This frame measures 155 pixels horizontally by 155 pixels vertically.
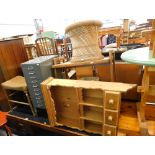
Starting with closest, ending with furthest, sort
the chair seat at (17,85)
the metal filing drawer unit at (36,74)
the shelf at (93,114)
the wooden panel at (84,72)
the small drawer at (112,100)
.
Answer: the small drawer at (112,100) → the shelf at (93,114) → the metal filing drawer unit at (36,74) → the chair seat at (17,85) → the wooden panel at (84,72)

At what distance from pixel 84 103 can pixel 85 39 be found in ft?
2.05

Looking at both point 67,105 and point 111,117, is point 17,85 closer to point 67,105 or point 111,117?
point 67,105

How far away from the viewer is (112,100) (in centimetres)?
111

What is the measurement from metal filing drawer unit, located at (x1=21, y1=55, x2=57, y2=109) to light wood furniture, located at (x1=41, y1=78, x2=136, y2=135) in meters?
0.18

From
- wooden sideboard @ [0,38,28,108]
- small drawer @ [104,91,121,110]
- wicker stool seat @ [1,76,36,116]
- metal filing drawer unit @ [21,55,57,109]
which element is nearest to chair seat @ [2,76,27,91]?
wicker stool seat @ [1,76,36,116]

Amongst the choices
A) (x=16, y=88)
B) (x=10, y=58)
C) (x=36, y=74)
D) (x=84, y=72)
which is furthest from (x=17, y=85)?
(x=84, y=72)

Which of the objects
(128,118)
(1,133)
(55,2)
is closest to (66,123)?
(128,118)

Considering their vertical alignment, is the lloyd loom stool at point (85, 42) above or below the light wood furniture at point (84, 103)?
above

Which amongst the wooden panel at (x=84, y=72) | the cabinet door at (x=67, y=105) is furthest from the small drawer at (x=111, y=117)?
the wooden panel at (x=84, y=72)

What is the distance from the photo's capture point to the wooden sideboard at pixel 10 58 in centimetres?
191

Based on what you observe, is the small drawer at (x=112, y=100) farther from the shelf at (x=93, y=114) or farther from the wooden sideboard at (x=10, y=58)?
the wooden sideboard at (x=10, y=58)

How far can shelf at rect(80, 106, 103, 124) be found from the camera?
4.34ft
